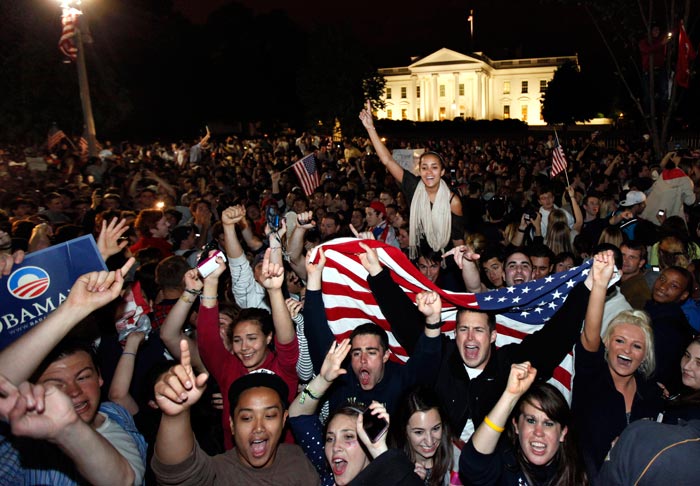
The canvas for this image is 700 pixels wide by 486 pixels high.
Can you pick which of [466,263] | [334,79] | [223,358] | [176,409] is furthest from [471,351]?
[334,79]

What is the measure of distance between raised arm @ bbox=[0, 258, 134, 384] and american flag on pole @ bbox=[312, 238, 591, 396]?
2057 mm

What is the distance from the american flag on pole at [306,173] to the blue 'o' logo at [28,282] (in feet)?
25.5

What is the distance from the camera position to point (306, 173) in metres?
11.1

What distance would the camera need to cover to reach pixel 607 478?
2654mm

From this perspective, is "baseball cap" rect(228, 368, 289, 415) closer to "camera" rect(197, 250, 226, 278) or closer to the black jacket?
"camera" rect(197, 250, 226, 278)

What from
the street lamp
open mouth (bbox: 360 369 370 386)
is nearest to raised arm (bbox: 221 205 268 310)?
open mouth (bbox: 360 369 370 386)

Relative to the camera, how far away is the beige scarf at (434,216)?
5934 millimetres

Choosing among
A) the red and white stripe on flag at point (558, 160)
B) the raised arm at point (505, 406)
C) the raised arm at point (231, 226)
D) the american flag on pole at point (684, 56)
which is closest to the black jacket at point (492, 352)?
the raised arm at point (505, 406)

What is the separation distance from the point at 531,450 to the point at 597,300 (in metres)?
1.21

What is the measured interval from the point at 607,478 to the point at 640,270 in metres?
3.94

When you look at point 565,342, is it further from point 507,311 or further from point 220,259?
point 220,259

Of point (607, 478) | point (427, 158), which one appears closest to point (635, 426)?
point (607, 478)

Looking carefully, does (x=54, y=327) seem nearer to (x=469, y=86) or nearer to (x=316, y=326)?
(x=316, y=326)

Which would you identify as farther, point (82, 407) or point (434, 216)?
point (434, 216)
